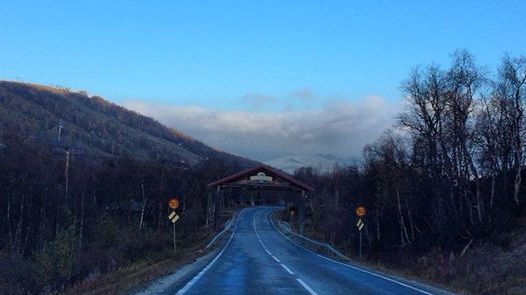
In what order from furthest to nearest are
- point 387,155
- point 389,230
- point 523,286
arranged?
point 389,230
point 387,155
point 523,286

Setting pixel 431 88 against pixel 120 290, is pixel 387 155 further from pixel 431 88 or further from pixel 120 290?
pixel 120 290

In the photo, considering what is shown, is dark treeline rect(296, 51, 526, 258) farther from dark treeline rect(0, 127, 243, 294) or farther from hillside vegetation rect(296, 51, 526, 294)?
dark treeline rect(0, 127, 243, 294)

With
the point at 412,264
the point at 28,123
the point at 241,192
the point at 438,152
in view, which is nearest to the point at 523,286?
the point at 412,264

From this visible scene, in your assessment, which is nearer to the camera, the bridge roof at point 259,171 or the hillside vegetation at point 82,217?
the hillside vegetation at point 82,217

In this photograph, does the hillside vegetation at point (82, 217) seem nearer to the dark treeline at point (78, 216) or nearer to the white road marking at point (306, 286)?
the dark treeline at point (78, 216)

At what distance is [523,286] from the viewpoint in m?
18.9

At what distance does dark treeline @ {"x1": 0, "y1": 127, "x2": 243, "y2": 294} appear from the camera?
4250 cm

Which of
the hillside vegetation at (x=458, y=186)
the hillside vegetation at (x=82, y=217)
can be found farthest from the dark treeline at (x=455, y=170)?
the hillside vegetation at (x=82, y=217)

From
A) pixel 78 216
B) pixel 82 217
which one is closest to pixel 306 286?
pixel 82 217

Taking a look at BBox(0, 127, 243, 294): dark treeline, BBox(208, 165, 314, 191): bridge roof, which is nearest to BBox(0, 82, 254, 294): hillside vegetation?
BBox(0, 127, 243, 294): dark treeline

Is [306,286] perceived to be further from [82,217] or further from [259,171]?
[82,217]

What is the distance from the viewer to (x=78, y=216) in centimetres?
7731

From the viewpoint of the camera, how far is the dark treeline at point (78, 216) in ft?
139

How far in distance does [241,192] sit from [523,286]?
142993 mm
